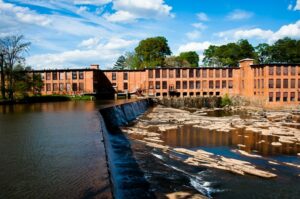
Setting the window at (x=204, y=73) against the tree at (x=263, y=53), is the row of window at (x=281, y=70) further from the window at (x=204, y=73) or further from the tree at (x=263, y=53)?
the tree at (x=263, y=53)

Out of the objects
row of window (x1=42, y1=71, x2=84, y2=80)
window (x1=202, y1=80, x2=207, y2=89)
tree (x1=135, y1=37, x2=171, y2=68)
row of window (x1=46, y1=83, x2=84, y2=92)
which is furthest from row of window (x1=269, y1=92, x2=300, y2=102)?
row of window (x1=42, y1=71, x2=84, y2=80)

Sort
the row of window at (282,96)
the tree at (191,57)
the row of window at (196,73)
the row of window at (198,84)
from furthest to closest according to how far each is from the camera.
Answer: the tree at (191,57) → the row of window at (196,73) → the row of window at (198,84) → the row of window at (282,96)

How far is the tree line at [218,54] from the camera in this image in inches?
3644

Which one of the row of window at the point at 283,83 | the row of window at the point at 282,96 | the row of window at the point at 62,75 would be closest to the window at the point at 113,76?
the row of window at the point at 62,75

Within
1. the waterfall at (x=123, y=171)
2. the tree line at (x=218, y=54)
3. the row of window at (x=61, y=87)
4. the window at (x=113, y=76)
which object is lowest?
the waterfall at (x=123, y=171)

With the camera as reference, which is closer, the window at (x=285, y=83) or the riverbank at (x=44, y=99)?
the riverbank at (x=44, y=99)

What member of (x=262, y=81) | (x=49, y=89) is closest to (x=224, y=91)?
(x=262, y=81)

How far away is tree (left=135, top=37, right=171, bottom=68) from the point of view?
92312mm

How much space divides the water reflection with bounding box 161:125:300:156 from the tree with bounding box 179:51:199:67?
8530 centimetres

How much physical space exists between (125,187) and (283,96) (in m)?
56.4

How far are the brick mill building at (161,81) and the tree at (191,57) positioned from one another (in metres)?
41.1

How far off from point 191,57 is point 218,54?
12.1 meters

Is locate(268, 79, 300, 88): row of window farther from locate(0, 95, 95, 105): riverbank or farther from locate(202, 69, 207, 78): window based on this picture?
locate(0, 95, 95, 105): riverbank

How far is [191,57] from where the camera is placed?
115m
